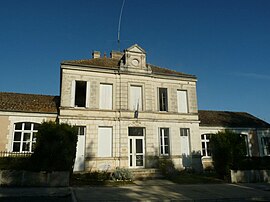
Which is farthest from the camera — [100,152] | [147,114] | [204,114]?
[204,114]

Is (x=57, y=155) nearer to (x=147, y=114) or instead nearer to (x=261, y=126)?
(x=147, y=114)

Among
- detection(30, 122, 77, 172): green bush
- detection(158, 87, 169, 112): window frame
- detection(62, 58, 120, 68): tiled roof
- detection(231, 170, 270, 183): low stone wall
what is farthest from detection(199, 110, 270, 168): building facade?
detection(30, 122, 77, 172): green bush

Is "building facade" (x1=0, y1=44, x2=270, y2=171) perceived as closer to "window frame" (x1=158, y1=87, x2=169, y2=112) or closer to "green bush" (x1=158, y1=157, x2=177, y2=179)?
"window frame" (x1=158, y1=87, x2=169, y2=112)

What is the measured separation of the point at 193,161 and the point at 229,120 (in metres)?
6.65

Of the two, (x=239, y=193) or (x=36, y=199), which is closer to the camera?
(x=36, y=199)

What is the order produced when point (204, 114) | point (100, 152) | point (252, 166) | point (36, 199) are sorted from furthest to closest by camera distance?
point (204, 114) < point (100, 152) < point (252, 166) < point (36, 199)

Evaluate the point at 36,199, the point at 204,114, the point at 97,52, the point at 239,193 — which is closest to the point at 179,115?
the point at 204,114

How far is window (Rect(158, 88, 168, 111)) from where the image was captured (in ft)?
53.3

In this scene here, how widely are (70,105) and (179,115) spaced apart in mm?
7541

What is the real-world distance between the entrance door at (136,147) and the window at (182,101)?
3.49 m

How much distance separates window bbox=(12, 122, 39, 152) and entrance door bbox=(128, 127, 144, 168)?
6.06 metres

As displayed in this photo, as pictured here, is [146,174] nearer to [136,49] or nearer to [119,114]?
[119,114]

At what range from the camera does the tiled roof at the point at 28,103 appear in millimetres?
14250

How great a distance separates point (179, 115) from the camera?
16109 mm
